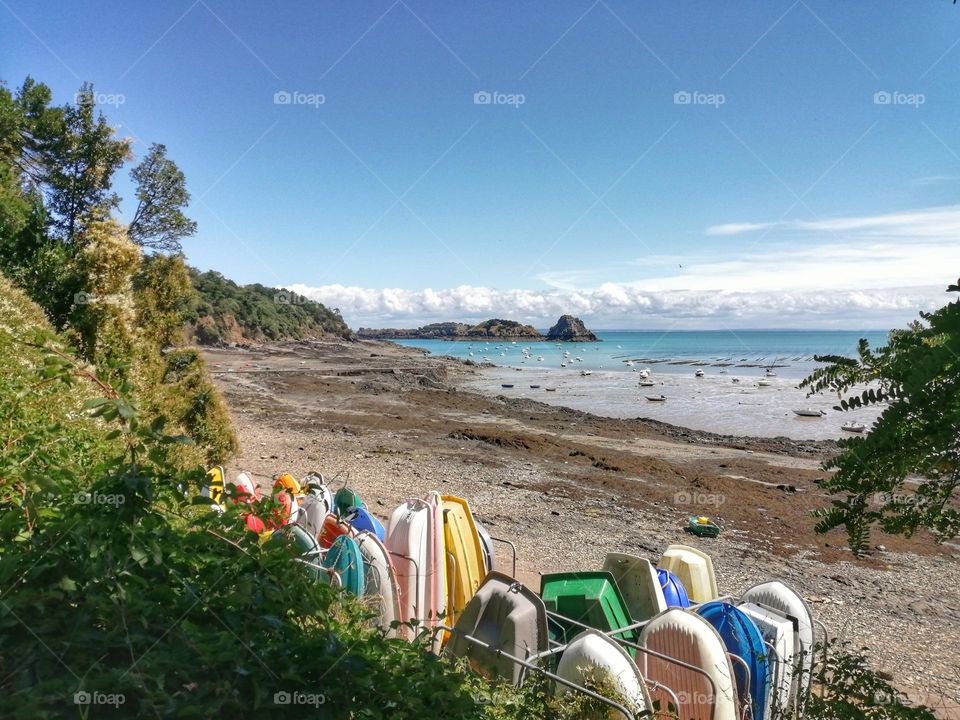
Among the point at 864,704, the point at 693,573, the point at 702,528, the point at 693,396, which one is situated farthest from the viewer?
the point at 693,396

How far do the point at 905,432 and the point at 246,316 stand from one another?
304ft

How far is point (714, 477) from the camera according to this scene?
2009 cm

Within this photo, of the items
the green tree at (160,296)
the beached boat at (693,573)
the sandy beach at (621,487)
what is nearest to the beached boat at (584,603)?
the beached boat at (693,573)

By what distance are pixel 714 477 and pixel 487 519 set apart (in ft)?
30.5

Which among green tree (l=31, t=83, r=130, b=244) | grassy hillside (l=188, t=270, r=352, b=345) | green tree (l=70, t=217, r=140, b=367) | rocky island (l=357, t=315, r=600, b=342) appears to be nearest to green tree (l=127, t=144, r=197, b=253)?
green tree (l=31, t=83, r=130, b=244)

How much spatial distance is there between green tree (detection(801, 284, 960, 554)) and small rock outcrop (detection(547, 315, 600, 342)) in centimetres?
15938

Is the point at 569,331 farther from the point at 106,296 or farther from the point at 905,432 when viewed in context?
the point at 905,432

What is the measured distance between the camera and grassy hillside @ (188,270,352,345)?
78.8 metres

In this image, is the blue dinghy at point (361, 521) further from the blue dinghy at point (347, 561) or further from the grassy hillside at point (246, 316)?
the grassy hillside at point (246, 316)

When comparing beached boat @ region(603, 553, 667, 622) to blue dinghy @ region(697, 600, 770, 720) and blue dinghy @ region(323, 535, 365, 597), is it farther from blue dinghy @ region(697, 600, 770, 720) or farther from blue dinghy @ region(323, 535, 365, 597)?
blue dinghy @ region(323, 535, 365, 597)

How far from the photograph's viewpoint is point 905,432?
227 cm

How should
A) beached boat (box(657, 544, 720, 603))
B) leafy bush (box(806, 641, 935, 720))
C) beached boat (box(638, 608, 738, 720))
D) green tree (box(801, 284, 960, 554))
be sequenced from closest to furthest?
1. green tree (box(801, 284, 960, 554))
2. leafy bush (box(806, 641, 935, 720))
3. beached boat (box(638, 608, 738, 720))
4. beached boat (box(657, 544, 720, 603))

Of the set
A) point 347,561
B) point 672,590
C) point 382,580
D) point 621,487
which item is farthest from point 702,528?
point 347,561

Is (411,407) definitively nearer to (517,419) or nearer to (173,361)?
(517,419)
